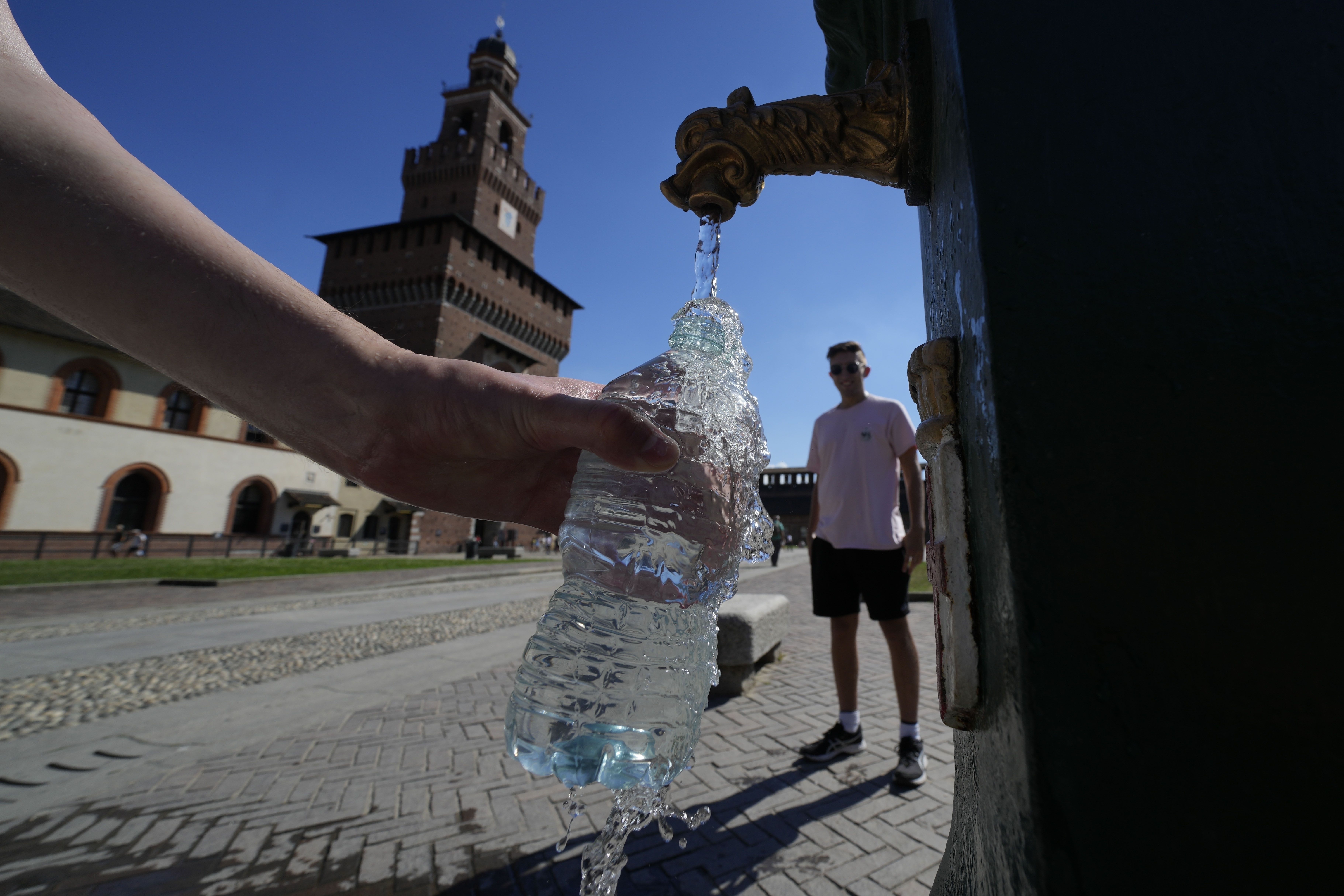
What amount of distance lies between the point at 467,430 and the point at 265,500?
32393 millimetres

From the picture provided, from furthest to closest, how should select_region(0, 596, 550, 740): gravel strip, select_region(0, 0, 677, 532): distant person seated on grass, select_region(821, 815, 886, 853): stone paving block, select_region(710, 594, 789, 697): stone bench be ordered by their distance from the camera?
select_region(710, 594, 789, 697): stone bench
select_region(0, 596, 550, 740): gravel strip
select_region(821, 815, 886, 853): stone paving block
select_region(0, 0, 677, 532): distant person seated on grass

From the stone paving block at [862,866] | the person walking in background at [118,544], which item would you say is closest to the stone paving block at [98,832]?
the stone paving block at [862,866]

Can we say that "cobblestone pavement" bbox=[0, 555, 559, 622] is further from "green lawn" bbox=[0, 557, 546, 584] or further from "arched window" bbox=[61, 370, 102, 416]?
"arched window" bbox=[61, 370, 102, 416]

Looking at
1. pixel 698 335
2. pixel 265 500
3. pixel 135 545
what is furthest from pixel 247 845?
pixel 265 500

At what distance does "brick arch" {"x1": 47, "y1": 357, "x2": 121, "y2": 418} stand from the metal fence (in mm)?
4663

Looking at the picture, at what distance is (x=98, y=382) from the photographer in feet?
73.9

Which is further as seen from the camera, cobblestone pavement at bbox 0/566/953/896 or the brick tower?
the brick tower

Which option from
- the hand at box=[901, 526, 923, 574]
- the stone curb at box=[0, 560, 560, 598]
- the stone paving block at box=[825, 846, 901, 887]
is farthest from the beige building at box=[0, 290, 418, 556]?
the stone paving block at box=[825, 846, 901, 887]

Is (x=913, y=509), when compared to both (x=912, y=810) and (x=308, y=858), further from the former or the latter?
(x=308, y=858)

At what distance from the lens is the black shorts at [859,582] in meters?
3.05

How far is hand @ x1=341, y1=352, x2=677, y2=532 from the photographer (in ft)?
3.43

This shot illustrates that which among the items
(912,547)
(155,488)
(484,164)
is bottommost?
(912,547)

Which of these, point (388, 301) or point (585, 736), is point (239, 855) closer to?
point (585, 736)

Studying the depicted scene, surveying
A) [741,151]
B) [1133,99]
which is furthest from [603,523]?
[1133,99]
